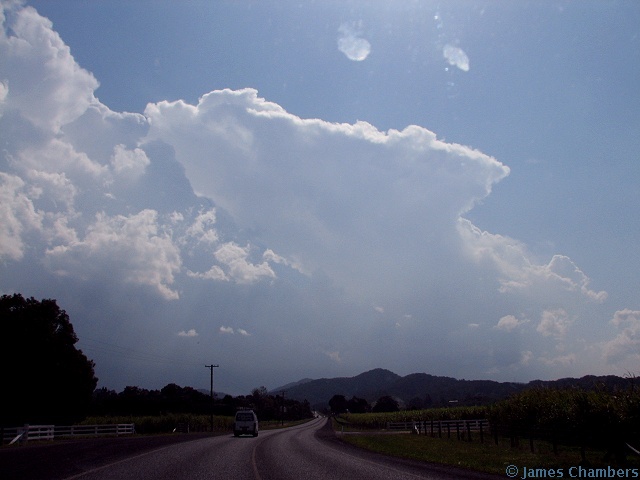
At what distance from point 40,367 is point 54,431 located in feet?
34.4

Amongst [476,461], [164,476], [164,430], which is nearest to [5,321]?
[164,430]

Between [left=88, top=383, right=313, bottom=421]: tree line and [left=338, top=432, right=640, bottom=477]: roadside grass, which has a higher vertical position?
[left=338, top=432, right=640, bottom=477]: roadside grass

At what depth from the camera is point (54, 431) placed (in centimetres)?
4200

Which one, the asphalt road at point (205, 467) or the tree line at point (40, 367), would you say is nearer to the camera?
the asphalt road at point (205, 467)

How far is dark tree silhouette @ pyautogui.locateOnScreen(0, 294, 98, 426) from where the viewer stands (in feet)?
159

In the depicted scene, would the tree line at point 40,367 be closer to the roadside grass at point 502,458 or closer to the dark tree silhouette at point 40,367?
the dark tree silhouette at point 40,367

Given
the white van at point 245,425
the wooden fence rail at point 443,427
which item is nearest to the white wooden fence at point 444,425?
the wooden fence rail at point 443,427

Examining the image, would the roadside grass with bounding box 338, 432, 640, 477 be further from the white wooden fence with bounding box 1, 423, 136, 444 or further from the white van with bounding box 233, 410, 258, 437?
the white wooden fence with bounding box 1, 423, 136, 444

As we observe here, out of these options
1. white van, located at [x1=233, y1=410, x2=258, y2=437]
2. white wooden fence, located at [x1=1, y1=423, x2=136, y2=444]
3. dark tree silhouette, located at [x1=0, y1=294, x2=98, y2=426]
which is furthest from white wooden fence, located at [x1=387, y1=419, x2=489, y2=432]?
dark tree silhouette, located at [x1=0, y1=294, x2=98, y2=426]

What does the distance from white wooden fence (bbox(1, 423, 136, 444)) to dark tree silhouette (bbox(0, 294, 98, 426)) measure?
14.7 ft

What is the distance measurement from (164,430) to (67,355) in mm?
22325

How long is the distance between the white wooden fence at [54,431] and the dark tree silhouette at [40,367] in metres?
4.48

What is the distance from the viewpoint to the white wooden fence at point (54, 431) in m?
35.6

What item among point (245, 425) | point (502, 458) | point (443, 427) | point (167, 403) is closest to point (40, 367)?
point (245, 425)
